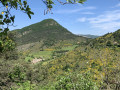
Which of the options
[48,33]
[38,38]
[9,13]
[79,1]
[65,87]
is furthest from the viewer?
[48,33]

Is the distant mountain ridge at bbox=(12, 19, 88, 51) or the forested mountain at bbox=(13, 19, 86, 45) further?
the forested mountain at bbox=(13, 19, 86, 45)

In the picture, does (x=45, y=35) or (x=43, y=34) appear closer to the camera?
(x=45, y=35)

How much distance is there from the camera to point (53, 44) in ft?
431

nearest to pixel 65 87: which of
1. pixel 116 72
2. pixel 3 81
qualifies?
pixel 116 72

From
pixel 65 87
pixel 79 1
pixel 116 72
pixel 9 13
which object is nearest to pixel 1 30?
pixel 9 13

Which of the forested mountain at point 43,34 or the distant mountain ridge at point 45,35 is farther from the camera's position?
the forested mountain at point 43,34

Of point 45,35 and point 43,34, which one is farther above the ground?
point 43,34

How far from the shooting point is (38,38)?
147250mm

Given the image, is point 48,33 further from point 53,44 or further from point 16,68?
point 16,68

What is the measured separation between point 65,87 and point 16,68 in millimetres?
5985

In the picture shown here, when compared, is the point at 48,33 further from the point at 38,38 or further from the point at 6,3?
the point at 6,3

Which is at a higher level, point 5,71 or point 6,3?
point 6,3

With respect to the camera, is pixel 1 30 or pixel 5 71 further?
pixel 5 71

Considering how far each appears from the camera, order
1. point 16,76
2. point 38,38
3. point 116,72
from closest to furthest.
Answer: point 116,72 < point 16,76 < point 38,38
